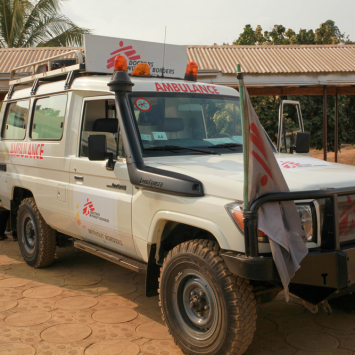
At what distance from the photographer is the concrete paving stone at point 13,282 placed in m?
4.91

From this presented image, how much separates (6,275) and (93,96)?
2517mm

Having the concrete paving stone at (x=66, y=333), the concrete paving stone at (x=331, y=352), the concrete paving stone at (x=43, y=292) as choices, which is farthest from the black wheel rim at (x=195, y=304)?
the concrete paving stone at (x=43, y=292)

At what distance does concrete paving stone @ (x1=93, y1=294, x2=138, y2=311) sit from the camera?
4301 millimetres

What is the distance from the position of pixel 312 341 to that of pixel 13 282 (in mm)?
3340

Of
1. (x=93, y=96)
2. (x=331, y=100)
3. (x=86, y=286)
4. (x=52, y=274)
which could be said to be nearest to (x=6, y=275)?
(x=52, y=274)

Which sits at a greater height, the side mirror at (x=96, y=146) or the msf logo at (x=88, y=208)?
the side mirror at (x=96, y=146)

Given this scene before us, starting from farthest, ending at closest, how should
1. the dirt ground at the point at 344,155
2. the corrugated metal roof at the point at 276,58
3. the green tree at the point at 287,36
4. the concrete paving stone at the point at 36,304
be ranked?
the dirt ground at the point at 344,155, the green tree at the point at 287,36, the corrugated metal roof at the point at 276,58, the concrete paving stone at the point at 36,304

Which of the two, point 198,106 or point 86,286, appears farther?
point 86,286

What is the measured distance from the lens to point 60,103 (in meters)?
4.89

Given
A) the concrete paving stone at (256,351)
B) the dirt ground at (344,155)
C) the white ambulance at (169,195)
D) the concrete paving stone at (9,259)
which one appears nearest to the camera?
the white ambulance at (169,195)

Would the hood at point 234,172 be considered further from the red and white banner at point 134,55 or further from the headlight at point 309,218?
the red and white banner at point 134,55

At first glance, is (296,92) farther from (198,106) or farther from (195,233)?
(195,233)

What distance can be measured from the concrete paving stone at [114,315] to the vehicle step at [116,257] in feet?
1.69

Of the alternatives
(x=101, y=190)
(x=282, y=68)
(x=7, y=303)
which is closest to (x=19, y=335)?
(x=7, y=303)
